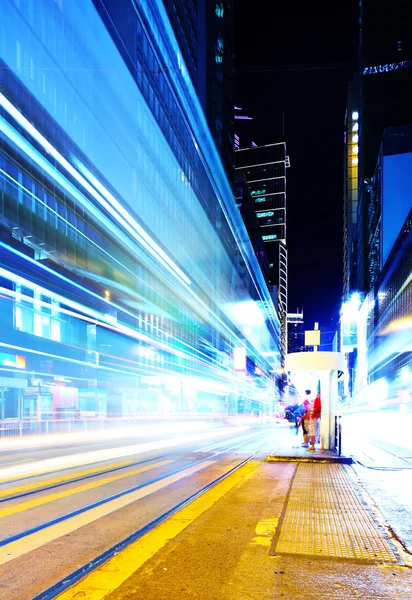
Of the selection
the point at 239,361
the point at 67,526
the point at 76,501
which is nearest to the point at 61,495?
the point at 76,501

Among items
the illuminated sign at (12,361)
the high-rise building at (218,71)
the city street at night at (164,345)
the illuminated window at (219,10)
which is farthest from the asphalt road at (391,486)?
the illuminated window at (219,10)

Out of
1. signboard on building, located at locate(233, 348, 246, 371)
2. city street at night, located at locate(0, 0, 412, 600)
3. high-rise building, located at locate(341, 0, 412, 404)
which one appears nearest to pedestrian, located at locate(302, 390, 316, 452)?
city street at night, located at locate(0, 0, 412, 600)

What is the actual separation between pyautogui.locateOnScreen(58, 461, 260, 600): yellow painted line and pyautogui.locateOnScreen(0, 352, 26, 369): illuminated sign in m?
23.5

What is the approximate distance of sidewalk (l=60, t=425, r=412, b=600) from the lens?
394 centimetres

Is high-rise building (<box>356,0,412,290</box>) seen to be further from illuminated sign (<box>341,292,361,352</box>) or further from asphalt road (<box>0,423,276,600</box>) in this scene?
asphalt road (<box>0,423,276,600</box>)

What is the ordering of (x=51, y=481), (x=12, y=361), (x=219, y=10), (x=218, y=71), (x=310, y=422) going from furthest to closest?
(x=219, y=10) < (x=218, y=71) < (x=12, y=361) < (x=310, y=422) < (x=51, y=481)

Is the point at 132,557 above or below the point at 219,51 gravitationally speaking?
below

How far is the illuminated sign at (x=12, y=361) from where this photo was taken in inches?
1121

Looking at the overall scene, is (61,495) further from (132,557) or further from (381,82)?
(381,82)

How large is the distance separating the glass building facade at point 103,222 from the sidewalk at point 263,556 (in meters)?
21.7

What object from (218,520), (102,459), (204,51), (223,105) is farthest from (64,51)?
(223,105)

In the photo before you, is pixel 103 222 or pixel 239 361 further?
pixel 239 361

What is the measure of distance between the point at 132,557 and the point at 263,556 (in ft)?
4.12

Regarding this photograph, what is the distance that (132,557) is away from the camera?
4.82 meters
